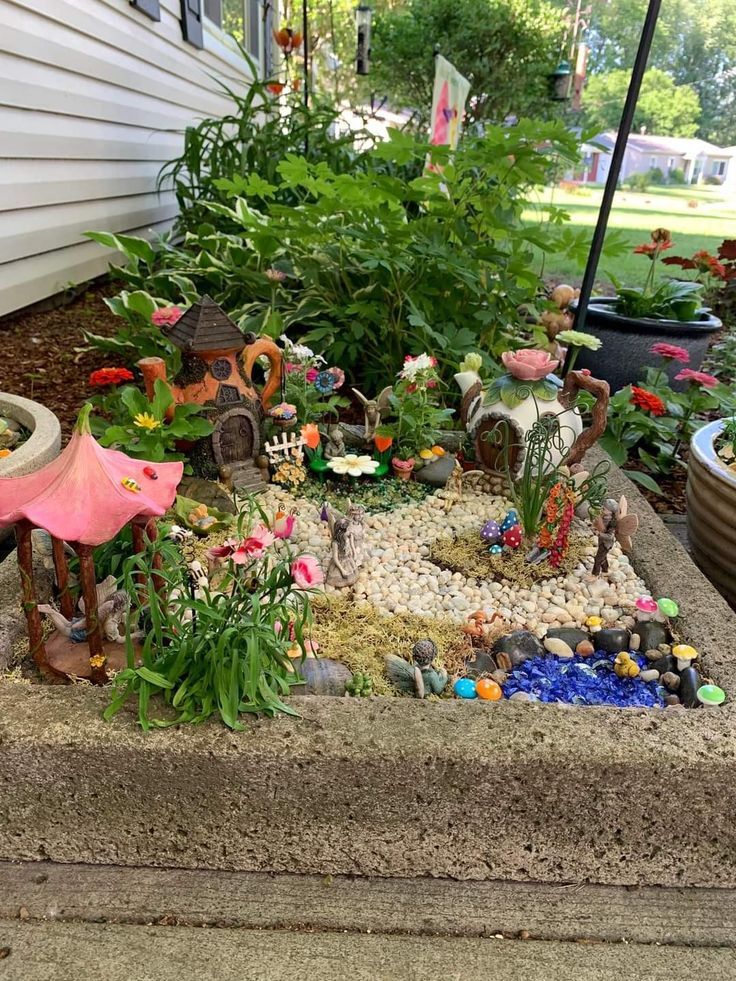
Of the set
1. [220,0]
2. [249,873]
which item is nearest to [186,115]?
[220,0]

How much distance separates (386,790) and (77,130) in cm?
418

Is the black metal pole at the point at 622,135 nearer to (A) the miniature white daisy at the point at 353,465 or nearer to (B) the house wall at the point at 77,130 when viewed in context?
(A) the miniature white daisy at the point at 353,465

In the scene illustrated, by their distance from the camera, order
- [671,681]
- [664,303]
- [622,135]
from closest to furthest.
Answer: [671,681] < [622,135] < [664,303]

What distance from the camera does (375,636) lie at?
167 cm

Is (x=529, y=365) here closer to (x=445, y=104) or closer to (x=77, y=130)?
(x=445, y=104)

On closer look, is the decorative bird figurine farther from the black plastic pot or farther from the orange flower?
the black plastic pot

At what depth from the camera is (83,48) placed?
4.09 meters

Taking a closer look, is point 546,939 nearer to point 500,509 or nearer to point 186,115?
point 500,509

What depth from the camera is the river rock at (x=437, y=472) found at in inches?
96.2

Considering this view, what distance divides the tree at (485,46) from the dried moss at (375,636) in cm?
1337

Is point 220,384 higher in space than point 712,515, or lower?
higher

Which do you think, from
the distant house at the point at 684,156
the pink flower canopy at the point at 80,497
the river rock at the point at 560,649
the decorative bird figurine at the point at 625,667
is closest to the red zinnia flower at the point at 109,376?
the pink flower canopy at the point at 80,497

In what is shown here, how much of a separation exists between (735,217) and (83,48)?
11386 millimetres

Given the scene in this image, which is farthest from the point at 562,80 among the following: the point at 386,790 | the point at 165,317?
the point at 386,790
